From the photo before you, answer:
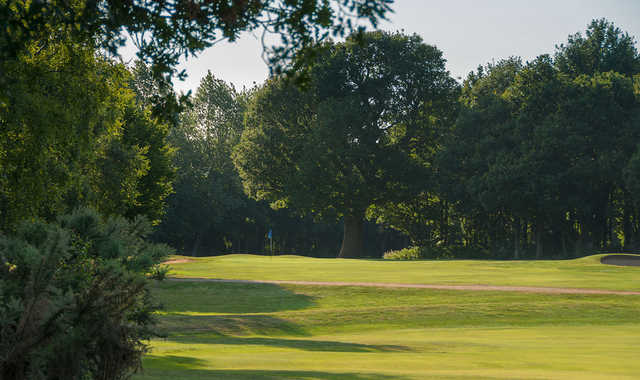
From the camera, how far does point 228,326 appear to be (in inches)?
822

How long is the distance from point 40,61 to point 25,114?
2.06 m

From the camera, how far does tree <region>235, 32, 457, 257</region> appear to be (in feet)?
186

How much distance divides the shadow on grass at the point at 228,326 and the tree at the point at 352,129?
34442mm

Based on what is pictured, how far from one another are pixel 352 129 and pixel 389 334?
38054 millimetres

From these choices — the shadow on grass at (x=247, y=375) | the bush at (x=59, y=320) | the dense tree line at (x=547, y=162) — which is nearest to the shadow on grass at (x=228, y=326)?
the shadow on grass at (x=247, y=375)

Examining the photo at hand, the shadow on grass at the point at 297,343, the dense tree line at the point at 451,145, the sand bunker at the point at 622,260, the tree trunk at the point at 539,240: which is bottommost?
the shadow on grass at the point at 297,343

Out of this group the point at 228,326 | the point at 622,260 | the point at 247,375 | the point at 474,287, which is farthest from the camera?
the point at 622,260

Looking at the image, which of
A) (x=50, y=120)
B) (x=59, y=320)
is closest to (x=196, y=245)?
(x=50, y=120)

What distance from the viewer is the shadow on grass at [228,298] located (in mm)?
26531

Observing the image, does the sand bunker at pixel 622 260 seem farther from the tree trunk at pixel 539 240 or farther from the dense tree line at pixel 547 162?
the tree trunk at pixel 539 240

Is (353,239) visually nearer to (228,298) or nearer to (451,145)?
(451,145)

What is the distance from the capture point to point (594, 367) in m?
11.6

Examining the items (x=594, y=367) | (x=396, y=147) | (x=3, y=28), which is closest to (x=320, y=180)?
(x=396, y=147)

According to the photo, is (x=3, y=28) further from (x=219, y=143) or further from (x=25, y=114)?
(x=219, y=143)
